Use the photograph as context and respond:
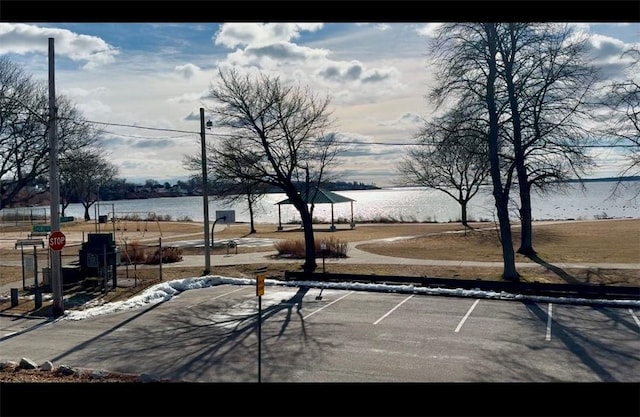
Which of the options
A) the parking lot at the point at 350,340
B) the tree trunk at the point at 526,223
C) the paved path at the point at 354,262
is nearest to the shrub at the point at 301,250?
the paved path at the point at 354,262

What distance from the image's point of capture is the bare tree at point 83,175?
35438 millimetres

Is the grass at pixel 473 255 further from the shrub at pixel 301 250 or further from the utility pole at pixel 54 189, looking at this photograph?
the utility pole at pixel 54 189

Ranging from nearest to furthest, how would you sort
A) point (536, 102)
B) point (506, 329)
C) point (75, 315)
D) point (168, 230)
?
point (506, 329), point (75, 315), point (536, 102), point (168, 230)

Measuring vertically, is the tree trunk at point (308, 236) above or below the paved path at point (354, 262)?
above

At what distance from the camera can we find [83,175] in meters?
42.0

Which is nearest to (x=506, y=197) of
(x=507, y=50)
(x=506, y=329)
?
(x=507, y=50)

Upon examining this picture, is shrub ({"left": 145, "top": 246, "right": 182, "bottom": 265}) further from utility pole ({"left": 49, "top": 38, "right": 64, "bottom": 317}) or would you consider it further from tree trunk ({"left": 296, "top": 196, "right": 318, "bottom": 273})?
utility pole ({"left": 49, "top": 38, "right": 64, "bottom": 317})

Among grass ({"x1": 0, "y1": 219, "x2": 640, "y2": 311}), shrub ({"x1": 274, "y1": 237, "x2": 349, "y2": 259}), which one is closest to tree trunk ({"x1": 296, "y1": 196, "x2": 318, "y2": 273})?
grass ({"x1": 0, "y1": 219, "x2": 640, "y2": 311})

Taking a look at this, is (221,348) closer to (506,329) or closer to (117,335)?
(117,335)

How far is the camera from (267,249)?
33906 millimetres

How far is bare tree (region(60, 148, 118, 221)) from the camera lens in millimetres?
35438

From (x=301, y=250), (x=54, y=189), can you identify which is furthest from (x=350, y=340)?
(x=301, y=250)

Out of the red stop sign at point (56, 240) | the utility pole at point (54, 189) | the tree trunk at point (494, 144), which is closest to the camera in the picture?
the red stop sign at point (56, 240)

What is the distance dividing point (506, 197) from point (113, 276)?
1482 cm
